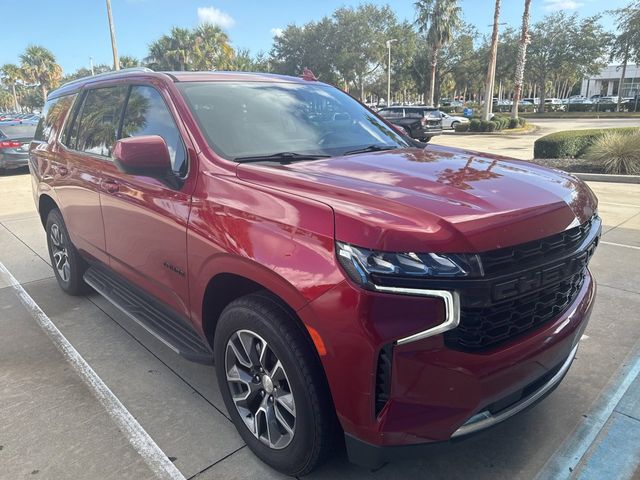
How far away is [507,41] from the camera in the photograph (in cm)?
4659

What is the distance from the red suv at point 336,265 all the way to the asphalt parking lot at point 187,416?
1.07 ft

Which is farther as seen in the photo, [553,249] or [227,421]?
[227,421]

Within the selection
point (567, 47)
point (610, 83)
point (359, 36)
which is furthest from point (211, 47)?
point (610, 83)

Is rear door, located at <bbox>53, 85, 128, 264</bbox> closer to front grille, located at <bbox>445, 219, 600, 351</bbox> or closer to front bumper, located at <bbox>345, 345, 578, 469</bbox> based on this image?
front bumper, located at <bbox>345, 345, 578, 469</bbox>

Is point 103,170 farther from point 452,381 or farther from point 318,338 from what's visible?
point 452,381

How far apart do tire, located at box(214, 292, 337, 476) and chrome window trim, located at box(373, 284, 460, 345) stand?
465 mm

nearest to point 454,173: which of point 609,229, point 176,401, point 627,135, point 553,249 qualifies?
point 553,249

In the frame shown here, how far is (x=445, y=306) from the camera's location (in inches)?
69.6

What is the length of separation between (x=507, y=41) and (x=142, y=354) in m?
50.8

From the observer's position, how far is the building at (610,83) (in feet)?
262

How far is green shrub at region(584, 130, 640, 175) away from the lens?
10.3 metres

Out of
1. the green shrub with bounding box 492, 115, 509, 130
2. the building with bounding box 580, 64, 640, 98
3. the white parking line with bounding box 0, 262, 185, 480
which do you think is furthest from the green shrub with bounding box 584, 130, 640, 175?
the building with bounding box 580, 64, 640, 98

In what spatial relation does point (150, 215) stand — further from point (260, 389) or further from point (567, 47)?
point (567, 47)

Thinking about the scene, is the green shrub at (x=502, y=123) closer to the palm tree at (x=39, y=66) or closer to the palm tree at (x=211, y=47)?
the palm tree at (x=211, y=47)
